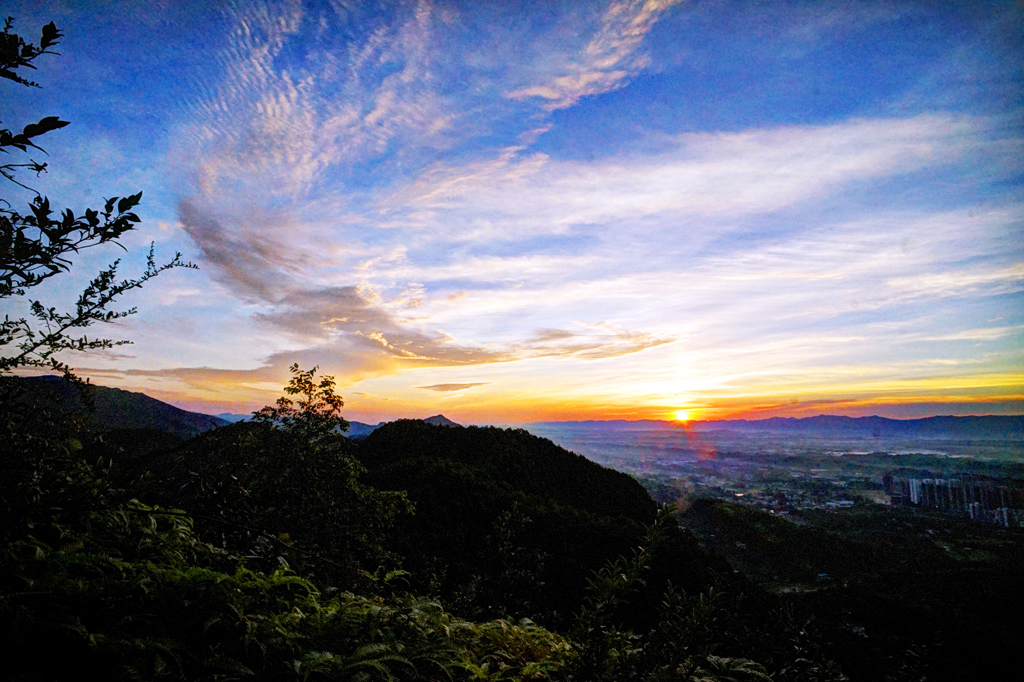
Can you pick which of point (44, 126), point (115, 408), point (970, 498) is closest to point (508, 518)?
point (44, 126)

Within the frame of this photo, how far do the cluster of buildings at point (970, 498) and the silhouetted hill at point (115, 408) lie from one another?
80264mm

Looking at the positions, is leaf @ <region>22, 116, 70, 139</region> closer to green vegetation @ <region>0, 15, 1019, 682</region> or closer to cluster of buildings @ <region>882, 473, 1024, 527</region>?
green vegetation @ <region>0, 15, 1019, 682</region>

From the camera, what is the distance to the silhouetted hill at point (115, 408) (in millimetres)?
4238

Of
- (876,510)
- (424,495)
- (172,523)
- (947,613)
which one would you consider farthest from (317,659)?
(876,510)

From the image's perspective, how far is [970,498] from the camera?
60812mm

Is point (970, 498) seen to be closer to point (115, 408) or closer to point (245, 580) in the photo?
point (245, 580)

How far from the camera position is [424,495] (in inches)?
565

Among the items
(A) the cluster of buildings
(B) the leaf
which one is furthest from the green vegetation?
(A) the cluster of buildings

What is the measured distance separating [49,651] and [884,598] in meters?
24.9

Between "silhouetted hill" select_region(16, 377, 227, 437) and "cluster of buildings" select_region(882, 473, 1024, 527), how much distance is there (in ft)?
263

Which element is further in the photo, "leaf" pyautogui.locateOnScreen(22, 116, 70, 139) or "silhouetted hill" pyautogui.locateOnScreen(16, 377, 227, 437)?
"silhouetted hill" pyautogui.locateOnScreen(16, 377, 227, 437)

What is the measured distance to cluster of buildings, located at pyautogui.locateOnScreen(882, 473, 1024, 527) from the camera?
5453 centimetres

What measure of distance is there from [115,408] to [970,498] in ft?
324

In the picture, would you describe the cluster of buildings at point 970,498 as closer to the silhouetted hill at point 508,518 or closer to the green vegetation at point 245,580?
the silhouetted hill at point 508,518
